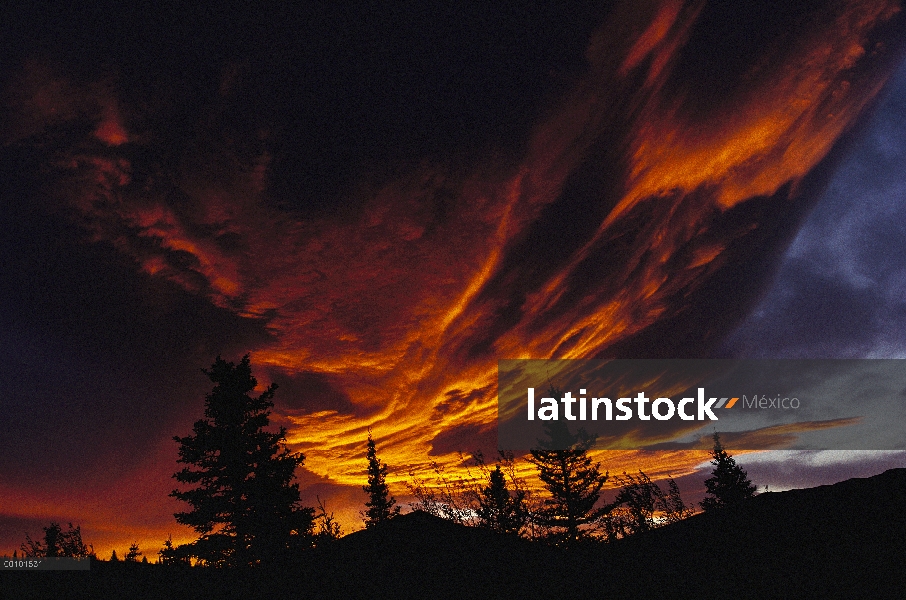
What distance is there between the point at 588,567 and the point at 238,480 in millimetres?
18449

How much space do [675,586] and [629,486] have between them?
25.1ft

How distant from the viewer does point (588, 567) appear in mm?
8148

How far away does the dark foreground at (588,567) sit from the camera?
6930 mm

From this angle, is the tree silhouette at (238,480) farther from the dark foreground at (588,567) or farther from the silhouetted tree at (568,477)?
the silhouetted tree at (568,477)

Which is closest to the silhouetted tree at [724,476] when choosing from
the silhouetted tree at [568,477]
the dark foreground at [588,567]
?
the silhouetted tree at [568,477]

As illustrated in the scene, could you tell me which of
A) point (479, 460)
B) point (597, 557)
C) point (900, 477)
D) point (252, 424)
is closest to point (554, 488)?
point (479, 460)

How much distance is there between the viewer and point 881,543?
8.44 m

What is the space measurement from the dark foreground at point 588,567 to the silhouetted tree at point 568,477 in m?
23.3

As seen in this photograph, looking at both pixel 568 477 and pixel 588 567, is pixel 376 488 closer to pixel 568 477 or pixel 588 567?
pixel 568 477

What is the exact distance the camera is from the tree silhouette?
20812 millimetres

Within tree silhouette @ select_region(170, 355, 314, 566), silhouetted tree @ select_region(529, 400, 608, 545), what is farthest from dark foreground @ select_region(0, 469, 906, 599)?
silhouetted tree @ select_region(529, 400, 608, 545)

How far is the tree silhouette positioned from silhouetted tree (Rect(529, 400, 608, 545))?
17135mm

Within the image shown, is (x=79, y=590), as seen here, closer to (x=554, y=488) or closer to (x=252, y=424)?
(x=252, y=424)

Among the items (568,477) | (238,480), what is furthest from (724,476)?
(238,480)
